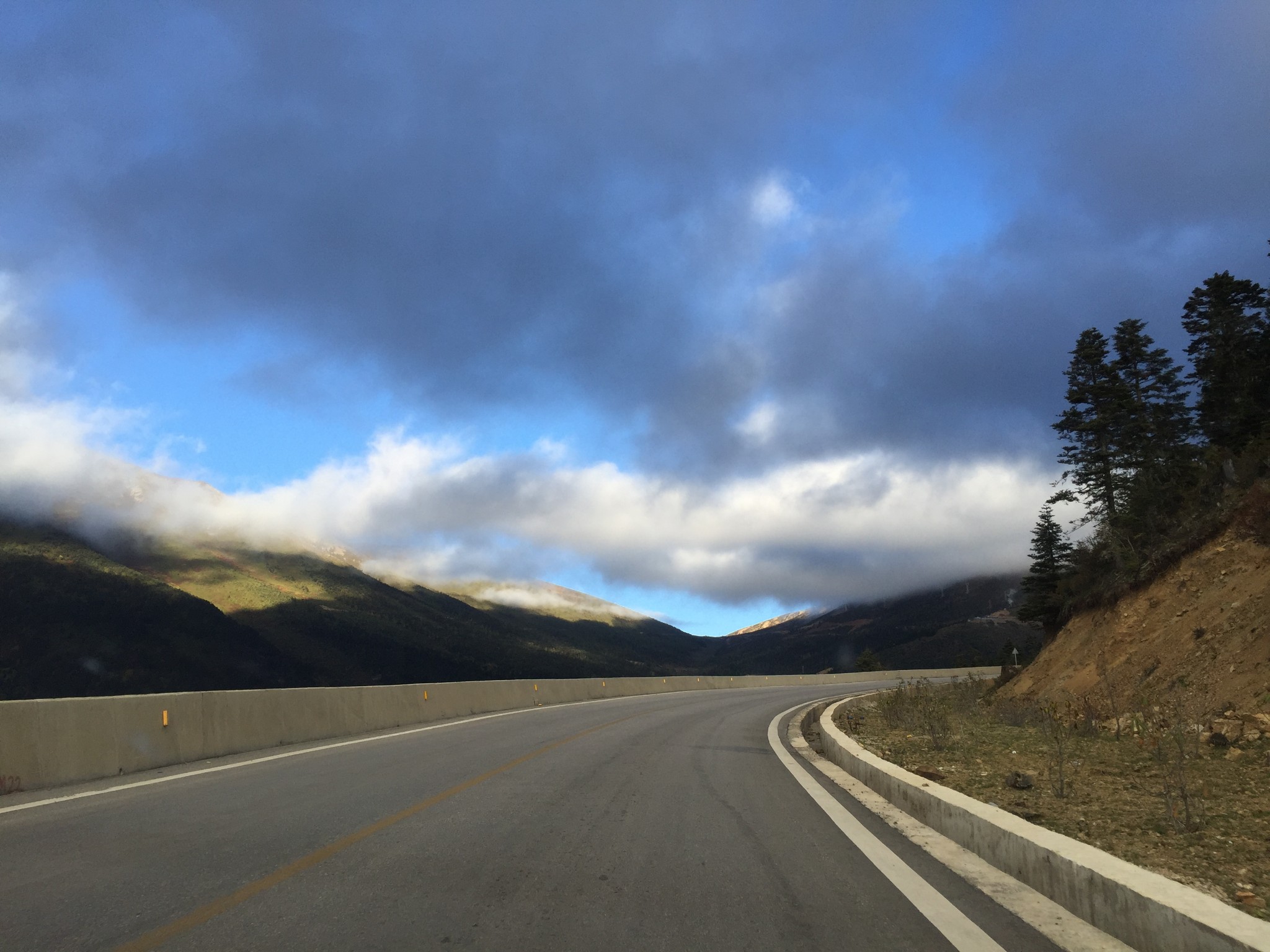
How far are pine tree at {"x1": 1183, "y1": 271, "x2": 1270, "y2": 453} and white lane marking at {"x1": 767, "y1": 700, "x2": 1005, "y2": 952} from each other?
1475 inches

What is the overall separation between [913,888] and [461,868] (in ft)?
9.88

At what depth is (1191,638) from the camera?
1650 cm

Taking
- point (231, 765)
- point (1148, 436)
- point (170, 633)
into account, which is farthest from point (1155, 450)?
point (170, 633)

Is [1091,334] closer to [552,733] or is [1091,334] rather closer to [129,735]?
[552,733]

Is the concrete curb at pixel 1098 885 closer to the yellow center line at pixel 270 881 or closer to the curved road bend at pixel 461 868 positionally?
the curved road bend at pixel 461 868

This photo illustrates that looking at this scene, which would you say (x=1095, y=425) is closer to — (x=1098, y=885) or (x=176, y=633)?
(x=1098, y=885)

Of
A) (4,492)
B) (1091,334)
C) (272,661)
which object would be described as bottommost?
(272,661)

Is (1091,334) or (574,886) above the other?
(1091,334)

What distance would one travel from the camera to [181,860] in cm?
628

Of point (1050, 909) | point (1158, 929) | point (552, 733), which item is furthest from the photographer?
point (552, 733)

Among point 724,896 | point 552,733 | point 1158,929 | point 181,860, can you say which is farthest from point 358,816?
point 552,733

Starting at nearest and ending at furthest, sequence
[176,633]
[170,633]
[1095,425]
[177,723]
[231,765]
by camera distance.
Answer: [231,765]
[177,723]
[1095,425]
[170,633]
[176,633]

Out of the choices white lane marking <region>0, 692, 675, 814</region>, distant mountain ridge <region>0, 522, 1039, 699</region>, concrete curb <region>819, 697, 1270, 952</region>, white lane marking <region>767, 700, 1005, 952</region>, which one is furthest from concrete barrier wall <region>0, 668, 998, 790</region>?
distant mountain ridge <region>0, 522, 1039, 699</region>

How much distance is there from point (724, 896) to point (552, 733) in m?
12.7
